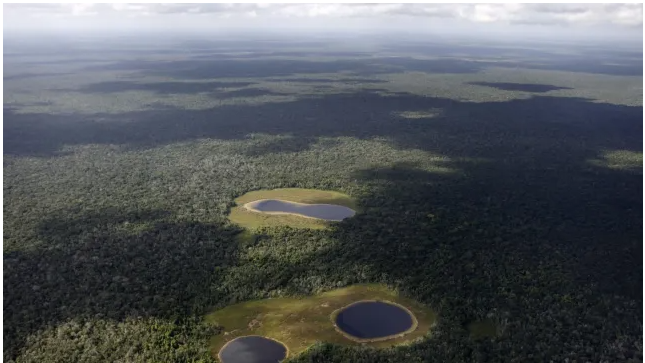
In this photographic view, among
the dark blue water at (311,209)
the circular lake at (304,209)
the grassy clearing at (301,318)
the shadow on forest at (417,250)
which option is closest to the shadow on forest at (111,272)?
the shadow on forest at (417,250)

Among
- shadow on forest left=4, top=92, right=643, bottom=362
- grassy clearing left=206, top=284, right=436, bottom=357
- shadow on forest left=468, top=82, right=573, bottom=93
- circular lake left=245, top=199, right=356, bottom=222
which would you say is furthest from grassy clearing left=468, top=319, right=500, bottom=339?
shadow on forest left=468, top=82, right=573, bottom=93

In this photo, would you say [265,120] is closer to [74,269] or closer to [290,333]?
[74,269]

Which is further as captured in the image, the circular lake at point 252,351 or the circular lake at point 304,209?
the circular lake at point 304,209

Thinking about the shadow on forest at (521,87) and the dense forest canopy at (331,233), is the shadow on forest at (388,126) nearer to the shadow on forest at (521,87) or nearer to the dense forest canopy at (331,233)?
the dense forest canopy at (331,233)

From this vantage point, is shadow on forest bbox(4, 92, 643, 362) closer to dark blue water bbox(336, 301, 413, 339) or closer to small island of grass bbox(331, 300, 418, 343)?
small island of grass bbox(331, 300, 418, 343)

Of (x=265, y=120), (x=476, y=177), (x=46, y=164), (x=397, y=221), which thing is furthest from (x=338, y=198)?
(x=265, y=120)
